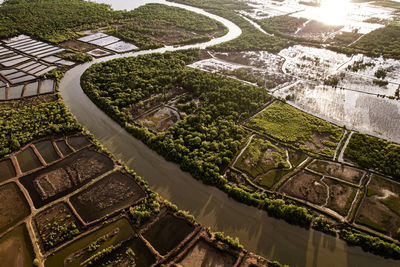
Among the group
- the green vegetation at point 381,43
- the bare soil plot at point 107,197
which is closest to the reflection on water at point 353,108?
the green vegetation at point 381,43

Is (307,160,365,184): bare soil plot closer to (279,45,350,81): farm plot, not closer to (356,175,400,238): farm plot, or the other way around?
(356,175,400,238): farm plot

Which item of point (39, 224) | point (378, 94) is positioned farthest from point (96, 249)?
point (378, 94)

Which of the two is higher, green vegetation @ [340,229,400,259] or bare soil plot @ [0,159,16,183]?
bare soil plot @ [0,159,16,183]

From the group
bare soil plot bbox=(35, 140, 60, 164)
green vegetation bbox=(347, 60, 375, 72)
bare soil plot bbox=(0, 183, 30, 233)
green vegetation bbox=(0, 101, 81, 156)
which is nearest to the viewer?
bare soil plot bbox=(0, 183, 30, 233)

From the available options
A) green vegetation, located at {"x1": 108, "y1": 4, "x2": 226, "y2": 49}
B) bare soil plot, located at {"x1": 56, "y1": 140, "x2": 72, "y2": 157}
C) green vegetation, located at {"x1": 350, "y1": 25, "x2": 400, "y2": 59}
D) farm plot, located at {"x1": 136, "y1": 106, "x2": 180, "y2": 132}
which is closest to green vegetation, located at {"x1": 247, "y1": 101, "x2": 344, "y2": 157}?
farm plot, located at {"x1": 136, "y1": 106, "x2": 180, "y2": 132}

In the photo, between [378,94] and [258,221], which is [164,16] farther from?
[258,221]

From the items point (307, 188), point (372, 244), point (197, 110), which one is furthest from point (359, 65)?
point (372, 244)

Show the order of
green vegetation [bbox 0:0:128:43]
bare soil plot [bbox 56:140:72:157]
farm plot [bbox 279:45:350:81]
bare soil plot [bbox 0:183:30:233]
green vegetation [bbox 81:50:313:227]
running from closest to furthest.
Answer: bare soil plot [bbox 0:183:30:233] < green vegetation [bbox 81:50:313:227] < bare soil plot [bbox 56:140:72:157] < farm plot [bbox 279:45:350:81] < green vegetation [bbox 0:0:128:43]

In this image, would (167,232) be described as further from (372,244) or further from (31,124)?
(31,124)
